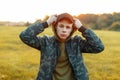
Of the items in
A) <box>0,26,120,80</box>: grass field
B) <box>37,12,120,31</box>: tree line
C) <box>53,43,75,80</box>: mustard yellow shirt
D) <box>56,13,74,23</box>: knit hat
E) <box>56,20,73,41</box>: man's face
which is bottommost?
<box>37,12,120,31</box>: tree line

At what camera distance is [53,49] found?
6.85m

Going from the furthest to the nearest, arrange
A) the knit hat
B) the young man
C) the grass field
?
the grass field
the young man
the knit hat

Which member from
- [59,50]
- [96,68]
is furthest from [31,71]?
[59,50]

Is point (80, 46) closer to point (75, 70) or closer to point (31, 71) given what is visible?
point (75, 70)

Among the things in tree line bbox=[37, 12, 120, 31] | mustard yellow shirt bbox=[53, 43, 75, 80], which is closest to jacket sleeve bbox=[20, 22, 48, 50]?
mustard yellow shirt bbox=[53, 43, 75, 80]

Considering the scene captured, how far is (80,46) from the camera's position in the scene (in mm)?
6922

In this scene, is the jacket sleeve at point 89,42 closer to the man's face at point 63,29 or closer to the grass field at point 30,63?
the man's face at point 63,29

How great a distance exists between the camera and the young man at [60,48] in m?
6.82

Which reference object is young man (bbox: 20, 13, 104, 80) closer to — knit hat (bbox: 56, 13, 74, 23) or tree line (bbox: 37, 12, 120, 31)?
knit hat (bbox: 56, 13, 74, 23)

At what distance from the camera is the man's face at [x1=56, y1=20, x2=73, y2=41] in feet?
22.4

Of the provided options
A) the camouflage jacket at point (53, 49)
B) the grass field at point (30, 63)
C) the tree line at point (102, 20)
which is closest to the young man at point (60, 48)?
the camouflage jacket at point (53, 49)

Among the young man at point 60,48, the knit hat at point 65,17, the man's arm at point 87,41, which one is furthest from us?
the man's arm at point 87,41

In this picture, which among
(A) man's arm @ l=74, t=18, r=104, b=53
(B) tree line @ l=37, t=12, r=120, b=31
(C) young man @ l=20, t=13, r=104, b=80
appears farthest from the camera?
(B) tree line @ l=37, t=12, r=120, b=31

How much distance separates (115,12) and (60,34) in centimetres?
4856
